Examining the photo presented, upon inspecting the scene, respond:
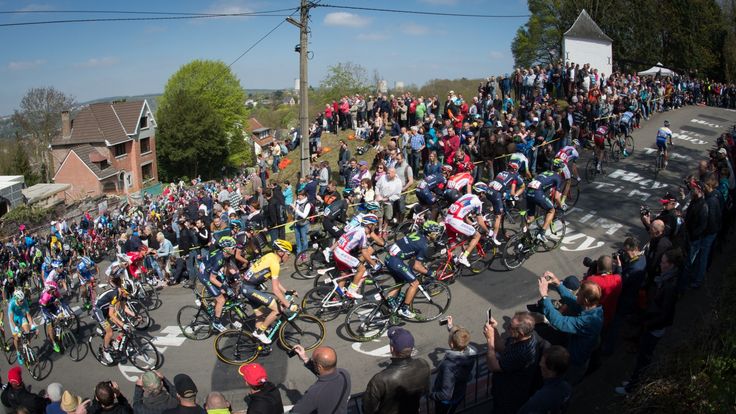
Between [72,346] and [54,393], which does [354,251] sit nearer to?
[54,393]

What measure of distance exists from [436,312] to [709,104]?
29288 millimetres

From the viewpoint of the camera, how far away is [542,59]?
228 ft

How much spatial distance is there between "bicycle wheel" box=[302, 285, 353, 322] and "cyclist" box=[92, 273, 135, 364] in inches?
132

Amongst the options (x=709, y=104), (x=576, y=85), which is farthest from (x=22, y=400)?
(x=709, y=104)

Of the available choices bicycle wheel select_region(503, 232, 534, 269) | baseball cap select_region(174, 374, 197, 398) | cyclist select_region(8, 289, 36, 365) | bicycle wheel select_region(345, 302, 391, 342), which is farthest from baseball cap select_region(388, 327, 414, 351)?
cyclist select_region(8, 289, 36, 365)

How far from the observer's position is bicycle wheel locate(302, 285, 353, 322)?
972 cm

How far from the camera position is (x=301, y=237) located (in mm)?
13375

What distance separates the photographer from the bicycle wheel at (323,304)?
31.9 feet

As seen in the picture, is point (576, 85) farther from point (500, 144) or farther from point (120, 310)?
point (120, 310)

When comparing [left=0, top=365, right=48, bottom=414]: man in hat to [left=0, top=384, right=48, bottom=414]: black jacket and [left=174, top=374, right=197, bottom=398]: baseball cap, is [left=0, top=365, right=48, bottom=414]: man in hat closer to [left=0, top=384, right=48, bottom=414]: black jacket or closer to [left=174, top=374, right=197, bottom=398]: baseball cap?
[left=0, top=384, right=48, bottom=414]: black jacket

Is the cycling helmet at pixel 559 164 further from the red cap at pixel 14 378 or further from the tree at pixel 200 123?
the tree at pixel 200 123

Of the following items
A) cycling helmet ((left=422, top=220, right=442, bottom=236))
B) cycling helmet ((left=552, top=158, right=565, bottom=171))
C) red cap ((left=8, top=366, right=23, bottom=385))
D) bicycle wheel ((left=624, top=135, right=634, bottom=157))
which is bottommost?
red cap ((left=8, top=366, right=23, bottom=385))

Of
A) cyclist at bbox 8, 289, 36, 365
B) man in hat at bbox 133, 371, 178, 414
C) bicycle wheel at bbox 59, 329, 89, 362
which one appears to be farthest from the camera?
cyclist at bbox 8, 289, 36, 365

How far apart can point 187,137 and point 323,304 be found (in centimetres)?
5834
